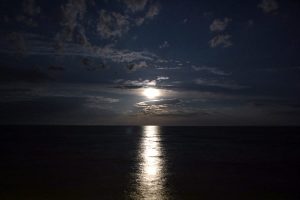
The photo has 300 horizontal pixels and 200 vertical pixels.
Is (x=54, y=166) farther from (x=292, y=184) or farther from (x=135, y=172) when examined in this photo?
(x=292, y=184)

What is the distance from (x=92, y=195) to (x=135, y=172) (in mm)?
16997

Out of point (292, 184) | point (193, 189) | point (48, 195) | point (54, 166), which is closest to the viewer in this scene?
point (48, 195)

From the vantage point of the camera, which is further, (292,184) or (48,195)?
(292,184)

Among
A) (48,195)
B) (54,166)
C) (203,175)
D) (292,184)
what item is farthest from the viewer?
(54,166)

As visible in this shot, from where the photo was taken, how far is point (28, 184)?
40188 mm

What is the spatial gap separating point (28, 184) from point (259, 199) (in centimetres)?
2666

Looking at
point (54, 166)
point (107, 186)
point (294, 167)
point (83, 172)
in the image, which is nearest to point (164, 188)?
point (107, 186)

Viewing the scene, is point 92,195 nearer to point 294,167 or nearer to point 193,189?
point 193,189

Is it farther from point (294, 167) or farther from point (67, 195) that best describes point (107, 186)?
point (294, 167)

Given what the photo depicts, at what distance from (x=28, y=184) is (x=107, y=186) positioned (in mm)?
9625

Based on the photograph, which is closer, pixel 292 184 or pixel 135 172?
pixel 292 184

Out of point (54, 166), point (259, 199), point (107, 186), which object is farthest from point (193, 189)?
point (54, 166)

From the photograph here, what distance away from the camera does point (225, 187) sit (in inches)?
1576

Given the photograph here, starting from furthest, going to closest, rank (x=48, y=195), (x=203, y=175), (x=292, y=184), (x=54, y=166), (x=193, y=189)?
1. (x=54, y=166)
2. (x=203, y=175)
3. (x=292, y=184)
4. (x=193, y=189)
5. (x=48, y=195)
